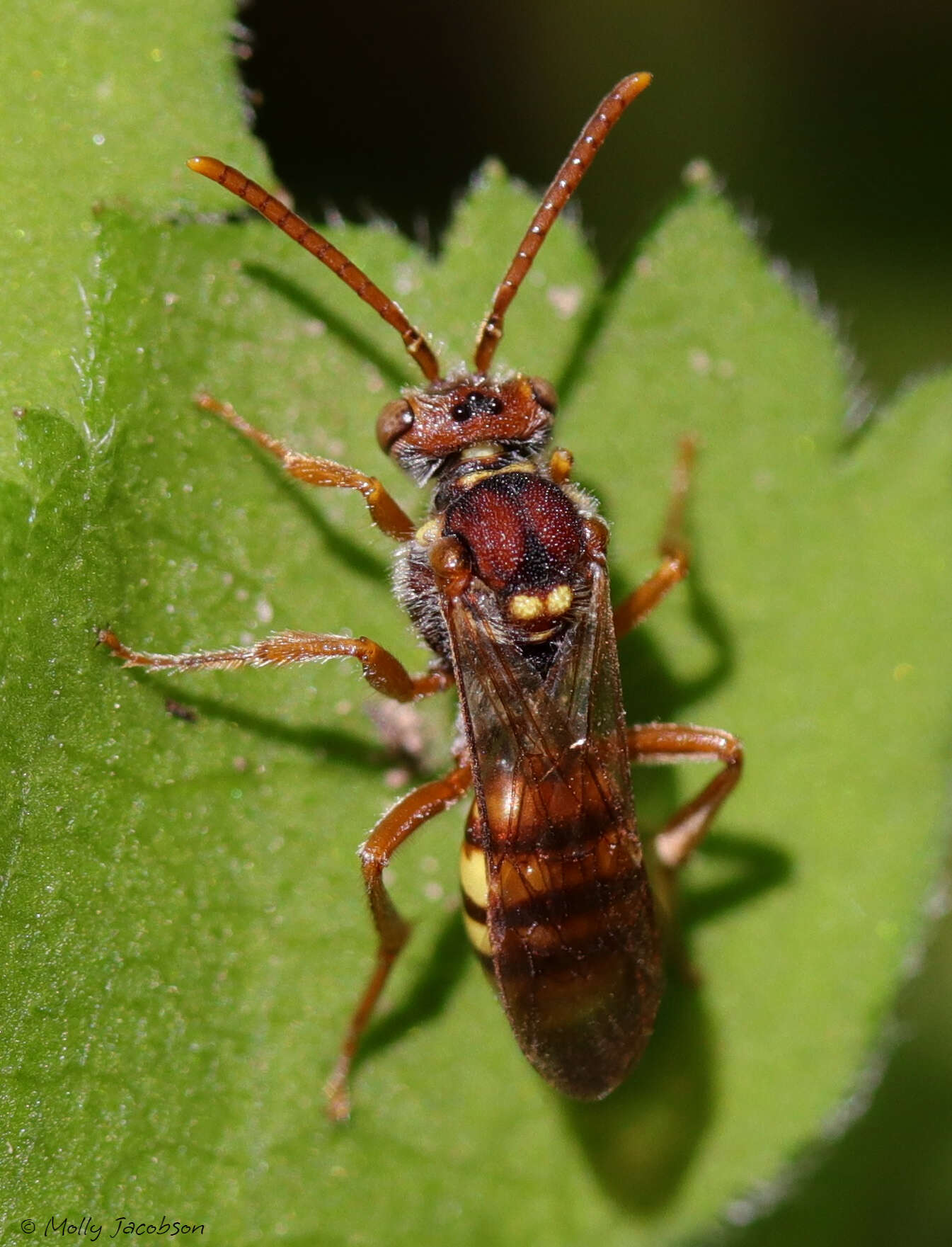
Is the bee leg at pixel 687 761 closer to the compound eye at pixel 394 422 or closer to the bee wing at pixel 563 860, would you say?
the bee wing at pixel 563 860

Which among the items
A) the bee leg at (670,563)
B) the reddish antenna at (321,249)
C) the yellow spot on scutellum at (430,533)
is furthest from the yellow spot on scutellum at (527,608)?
the reddish antenna at (321,249)

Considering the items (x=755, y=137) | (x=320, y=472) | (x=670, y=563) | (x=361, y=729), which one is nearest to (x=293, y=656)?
(x=361, y=729)

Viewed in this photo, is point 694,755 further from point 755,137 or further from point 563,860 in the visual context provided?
point 755,137

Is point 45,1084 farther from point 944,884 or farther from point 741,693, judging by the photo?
point 944,884

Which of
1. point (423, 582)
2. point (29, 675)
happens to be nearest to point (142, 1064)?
point (29, 675)

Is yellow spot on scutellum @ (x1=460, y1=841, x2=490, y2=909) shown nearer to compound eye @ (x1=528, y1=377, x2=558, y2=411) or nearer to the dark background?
compound eye @ (x1=528, y1=377, x2=558, y2=411)
